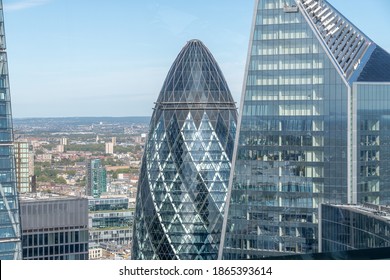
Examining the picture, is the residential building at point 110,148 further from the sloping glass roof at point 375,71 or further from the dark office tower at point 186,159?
the dark office tower at point 186,159

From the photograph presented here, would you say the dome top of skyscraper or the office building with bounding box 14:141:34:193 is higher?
the dome top of skyscraper

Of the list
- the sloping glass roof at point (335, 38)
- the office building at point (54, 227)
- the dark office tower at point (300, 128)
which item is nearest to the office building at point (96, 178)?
the office building at point (54, 227)

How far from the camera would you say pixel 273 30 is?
44.3 ft

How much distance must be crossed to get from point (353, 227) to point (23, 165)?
14.3 ft

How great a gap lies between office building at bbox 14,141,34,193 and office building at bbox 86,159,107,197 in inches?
27.4

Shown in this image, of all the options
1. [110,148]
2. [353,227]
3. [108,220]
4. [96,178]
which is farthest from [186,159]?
[110,148]

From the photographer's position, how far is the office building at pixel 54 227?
551 inches

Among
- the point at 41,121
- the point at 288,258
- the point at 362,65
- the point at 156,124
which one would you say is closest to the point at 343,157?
the point at 362,65

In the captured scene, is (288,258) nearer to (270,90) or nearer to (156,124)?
(270,90)

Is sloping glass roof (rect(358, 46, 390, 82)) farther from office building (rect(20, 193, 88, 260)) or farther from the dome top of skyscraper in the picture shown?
the dome top of skyscraper

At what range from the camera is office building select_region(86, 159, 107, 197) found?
29.7ft

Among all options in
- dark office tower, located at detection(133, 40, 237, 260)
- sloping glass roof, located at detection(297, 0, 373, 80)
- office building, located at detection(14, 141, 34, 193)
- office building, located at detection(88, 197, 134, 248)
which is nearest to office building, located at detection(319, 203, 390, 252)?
sloping glass roof, located at detection(297, 0, 373, 80)

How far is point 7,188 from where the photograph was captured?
40.8 feet

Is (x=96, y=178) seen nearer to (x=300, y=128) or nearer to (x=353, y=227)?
(x=353, y=227)
